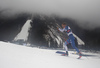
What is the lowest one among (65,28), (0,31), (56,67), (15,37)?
(56,67)

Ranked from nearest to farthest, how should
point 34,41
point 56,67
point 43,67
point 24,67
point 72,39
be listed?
1. point 24,67
2. point 43,67
3. point 56,67
4. point 72,39
5. point 34,41

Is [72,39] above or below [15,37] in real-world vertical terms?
below

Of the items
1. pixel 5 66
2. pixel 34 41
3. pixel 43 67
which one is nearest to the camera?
pixel 5 66

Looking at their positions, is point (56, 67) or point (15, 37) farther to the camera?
point (15, 37)

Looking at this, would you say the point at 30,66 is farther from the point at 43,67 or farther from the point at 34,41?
the point at 34,41

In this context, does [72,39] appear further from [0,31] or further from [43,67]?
[0,31]

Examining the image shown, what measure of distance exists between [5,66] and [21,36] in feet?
666

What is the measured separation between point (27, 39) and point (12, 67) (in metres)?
199

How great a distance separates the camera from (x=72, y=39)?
8289mm

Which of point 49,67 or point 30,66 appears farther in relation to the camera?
point 49,67

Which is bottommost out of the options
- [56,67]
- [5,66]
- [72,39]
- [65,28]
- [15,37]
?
[56,67]

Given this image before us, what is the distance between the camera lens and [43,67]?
152 inches

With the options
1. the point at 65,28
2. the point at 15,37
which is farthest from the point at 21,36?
the point at 65,28

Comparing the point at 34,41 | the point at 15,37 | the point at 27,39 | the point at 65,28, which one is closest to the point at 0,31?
the point at 15,37
